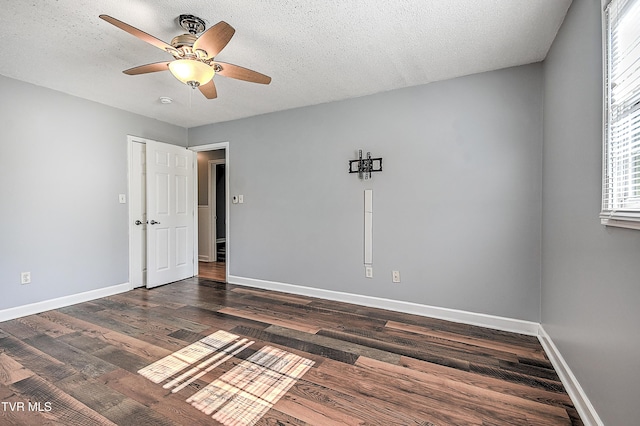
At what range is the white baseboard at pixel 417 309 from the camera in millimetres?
2723

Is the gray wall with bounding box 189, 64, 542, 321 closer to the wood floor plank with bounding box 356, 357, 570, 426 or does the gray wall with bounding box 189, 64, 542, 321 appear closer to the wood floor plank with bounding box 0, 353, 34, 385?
the wood floor plank with bounding box 356, 357, 570, 426

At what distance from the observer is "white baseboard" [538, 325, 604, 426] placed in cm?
152

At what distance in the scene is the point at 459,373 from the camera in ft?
6.68

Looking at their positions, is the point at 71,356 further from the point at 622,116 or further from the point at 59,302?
the point at 622,116

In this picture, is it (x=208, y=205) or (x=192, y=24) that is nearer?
(x=192, y=24)

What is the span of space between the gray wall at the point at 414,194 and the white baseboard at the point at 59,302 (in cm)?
173

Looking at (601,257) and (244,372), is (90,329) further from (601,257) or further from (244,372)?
(601,257)

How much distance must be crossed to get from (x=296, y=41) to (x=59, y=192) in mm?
3214

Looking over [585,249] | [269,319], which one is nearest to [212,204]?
[269,319]

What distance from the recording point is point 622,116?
1.34m

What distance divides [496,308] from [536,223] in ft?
2.88

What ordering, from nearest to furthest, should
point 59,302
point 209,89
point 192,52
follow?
1. point 192,52
2. point 209,89
3. point 59,302

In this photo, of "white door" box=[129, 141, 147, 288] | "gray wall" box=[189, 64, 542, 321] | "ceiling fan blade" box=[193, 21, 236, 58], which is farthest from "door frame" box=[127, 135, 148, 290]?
"ceiling fan blade" box=[193, 21, 236, 58]

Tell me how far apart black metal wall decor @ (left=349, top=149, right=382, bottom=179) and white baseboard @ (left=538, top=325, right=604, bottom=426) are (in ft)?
7.14
